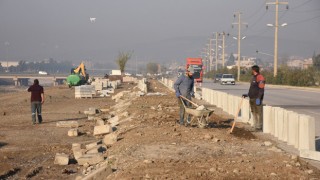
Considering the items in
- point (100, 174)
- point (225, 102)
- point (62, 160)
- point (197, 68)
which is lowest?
point (62, 160)

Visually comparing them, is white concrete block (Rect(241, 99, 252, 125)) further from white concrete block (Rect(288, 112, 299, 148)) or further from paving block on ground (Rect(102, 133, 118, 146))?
white concrete block (Rect(288, 112, 299, 148))

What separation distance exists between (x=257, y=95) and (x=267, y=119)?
75cm

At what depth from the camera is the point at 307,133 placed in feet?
40.6

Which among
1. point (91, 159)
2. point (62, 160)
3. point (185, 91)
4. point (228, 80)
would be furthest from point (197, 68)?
point (91, 159)

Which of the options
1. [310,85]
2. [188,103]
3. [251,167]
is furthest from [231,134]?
[310,85]

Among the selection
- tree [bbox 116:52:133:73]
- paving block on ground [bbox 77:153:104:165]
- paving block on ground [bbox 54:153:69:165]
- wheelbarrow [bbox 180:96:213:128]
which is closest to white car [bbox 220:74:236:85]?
tree [bbox 116:52:133:73]

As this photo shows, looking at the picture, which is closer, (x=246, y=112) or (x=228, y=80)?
(x=246, y=112)

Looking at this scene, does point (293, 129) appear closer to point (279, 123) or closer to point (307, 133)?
point (307, 133)

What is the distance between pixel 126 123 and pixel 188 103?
3.46 metres

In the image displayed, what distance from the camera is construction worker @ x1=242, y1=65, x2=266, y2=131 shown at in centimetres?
1619

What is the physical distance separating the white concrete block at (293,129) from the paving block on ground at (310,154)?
144 centimetres

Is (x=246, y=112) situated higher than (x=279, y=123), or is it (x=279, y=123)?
(x=279, y=123)

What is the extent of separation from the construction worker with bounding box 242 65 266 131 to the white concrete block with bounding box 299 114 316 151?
3539 mm

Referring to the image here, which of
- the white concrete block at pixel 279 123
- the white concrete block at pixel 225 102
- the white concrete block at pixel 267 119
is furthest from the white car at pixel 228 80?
the white concrete block at pixel 279 123
